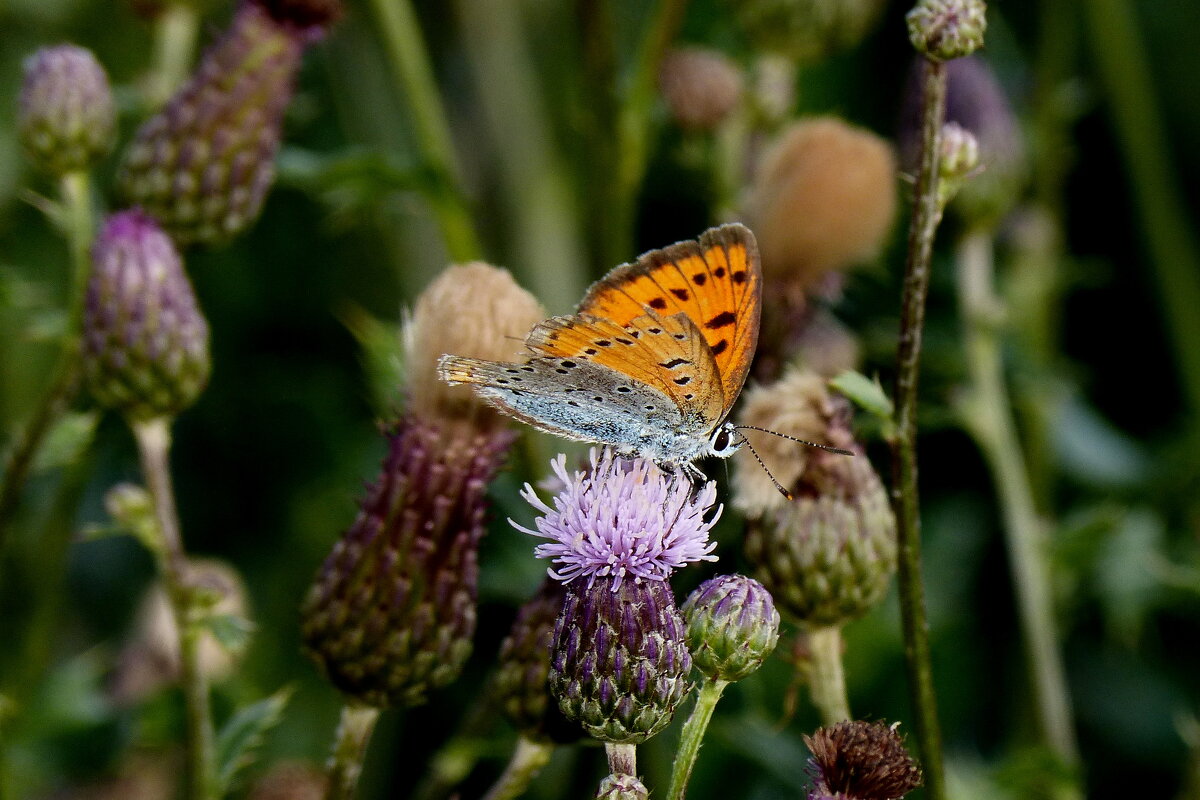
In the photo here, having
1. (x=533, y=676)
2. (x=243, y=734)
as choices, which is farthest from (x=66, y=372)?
(x=533, y=676)

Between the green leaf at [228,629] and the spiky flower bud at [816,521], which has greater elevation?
the spiky flower bud at [816,521]

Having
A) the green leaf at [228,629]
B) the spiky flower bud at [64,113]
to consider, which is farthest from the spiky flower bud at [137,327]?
the green leaf at [228,629]

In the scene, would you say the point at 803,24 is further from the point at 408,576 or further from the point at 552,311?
the point at 408,576

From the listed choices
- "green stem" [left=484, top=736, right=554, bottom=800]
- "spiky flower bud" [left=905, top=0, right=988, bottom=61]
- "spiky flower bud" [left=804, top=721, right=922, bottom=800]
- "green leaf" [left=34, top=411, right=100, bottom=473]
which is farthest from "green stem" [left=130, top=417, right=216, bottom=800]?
"spiky flower bud" [left=905, top=0, right=988, bottom=61]

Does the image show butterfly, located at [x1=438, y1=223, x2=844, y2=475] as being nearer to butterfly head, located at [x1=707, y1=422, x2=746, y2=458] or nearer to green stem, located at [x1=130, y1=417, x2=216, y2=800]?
butterfly head, located at [x1=707, y1=422, x2=746, y2=458]

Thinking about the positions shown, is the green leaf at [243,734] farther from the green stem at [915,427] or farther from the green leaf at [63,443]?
the green stem at [915,427]
